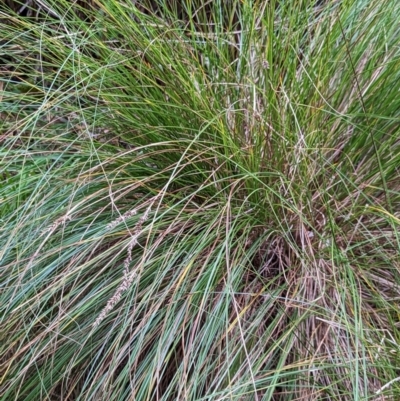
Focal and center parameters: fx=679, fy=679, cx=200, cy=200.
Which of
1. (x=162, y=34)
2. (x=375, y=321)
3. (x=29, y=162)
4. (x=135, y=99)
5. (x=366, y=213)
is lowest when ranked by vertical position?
(x=375, y=321)

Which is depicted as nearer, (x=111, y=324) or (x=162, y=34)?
(x=111, y=324)

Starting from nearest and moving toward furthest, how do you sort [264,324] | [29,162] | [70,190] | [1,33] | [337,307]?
[337,307]
[264,324]
[70,190]
[29,162]
[1,33]

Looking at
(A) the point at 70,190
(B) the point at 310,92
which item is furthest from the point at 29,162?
(B) the point at 310,92

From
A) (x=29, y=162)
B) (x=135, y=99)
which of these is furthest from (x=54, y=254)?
(x=135, y=99)

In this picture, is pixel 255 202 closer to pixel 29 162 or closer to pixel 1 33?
pixel 29 162

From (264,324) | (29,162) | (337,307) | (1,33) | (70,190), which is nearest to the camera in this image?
(337,307)

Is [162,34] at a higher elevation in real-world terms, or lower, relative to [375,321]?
higher
